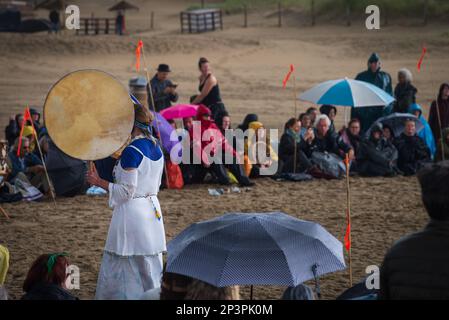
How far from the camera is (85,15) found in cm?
4547

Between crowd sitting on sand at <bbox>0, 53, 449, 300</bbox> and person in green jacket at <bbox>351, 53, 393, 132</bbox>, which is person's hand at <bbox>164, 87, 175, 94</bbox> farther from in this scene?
person in green jacket at <bbox>351, 53, 393, 132</bbox>

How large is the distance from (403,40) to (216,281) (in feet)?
86.4

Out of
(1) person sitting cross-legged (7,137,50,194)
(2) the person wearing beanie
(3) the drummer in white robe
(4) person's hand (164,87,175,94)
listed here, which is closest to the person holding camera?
(4) person's hand (164,87,175,94)

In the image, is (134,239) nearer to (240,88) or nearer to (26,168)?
(26,168)

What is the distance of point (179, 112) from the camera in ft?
45.5

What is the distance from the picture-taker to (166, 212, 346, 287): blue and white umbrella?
553 centimetres

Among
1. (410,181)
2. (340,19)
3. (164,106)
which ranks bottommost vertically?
(410,181)

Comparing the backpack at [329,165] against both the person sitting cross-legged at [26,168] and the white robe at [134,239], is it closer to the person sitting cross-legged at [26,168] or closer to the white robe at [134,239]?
the person sitting cross-legged at [26,168]

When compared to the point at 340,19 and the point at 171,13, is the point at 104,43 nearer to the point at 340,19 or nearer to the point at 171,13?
the point at 340,19

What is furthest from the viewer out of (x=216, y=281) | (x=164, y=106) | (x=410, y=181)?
(x=164, y=106)

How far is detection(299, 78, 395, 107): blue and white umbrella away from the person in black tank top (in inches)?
53.4

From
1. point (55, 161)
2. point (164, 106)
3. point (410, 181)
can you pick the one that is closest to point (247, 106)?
point (164, 106)

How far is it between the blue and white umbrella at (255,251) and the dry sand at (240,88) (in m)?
2.23

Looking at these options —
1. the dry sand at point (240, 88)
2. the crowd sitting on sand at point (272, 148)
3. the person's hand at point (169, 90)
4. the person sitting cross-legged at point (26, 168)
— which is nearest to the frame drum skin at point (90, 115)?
the dry sand at point (240, 88)
